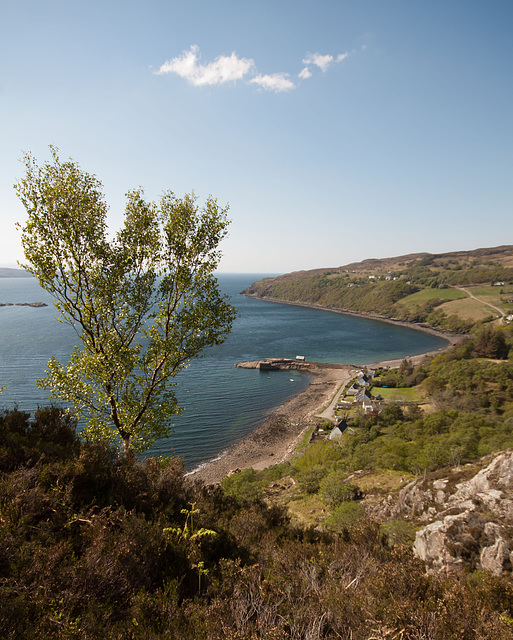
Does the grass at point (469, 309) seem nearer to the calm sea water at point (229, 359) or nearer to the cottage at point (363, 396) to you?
the calm sea water at point (229, 359)

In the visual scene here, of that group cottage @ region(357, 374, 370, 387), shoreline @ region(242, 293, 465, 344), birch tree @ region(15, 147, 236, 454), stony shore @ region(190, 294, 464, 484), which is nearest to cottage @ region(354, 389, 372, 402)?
stony shore @ region(190, 294, 464, 484)

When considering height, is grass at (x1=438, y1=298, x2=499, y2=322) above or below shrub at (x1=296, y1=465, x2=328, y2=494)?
above

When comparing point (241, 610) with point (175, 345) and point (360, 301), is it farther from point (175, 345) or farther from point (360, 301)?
point (360, 301)

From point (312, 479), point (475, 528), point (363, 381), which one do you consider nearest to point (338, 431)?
point (312, 479)

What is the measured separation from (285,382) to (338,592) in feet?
213

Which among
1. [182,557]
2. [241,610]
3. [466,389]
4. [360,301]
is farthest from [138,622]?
[360,301]

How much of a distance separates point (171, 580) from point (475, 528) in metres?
9.77

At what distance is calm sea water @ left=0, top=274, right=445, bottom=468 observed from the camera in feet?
148

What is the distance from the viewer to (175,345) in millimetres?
11781

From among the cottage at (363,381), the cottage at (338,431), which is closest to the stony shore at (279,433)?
the cottage at (363,381)

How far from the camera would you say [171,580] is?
16.9 feet

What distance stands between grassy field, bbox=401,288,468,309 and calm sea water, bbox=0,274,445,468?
2691cm

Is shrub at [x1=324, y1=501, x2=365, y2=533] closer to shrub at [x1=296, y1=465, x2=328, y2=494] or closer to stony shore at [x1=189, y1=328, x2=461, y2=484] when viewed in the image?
shrub at [x1=296, y1=465, x2=328, y2=494]

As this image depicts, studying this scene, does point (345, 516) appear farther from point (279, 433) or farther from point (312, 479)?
point (279, 433)
